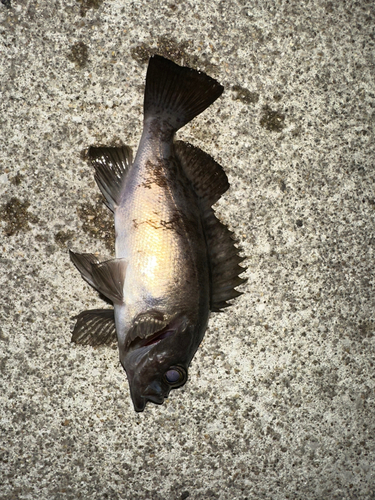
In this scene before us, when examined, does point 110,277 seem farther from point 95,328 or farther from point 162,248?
point 95,328

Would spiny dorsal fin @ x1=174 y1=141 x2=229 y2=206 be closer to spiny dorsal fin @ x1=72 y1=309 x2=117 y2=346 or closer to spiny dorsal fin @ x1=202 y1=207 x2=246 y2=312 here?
spiny dorsal fin @ x1=202 y1=207 x2=246 y2=312

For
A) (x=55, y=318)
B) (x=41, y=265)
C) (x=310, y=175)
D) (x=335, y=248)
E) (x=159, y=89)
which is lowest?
(x=55, y=318)

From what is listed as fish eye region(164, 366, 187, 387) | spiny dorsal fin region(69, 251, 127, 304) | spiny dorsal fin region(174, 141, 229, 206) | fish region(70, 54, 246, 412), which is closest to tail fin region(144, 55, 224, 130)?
fish region(70, 54, 246, 412)

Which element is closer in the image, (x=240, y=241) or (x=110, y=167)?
(x=110, y=167)

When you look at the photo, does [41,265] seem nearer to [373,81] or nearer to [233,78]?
[233,78]

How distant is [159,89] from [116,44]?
445mm

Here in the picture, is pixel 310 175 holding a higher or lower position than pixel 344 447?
higher

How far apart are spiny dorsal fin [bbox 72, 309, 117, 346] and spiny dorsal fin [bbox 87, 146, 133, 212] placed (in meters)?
0.56

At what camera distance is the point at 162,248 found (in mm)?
2111

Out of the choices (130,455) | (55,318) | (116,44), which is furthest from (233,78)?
(130,455)

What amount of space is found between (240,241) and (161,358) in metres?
0.89

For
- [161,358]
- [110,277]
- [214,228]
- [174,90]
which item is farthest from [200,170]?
[161,358]

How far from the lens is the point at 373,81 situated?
2.73 m

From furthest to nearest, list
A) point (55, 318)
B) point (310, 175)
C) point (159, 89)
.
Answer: point (310, 175) < point (55, 318) < point (159, 89)
